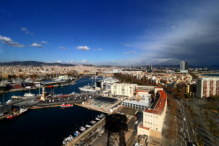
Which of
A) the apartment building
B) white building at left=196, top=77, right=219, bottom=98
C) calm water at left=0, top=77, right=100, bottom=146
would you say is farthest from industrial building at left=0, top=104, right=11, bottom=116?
white building at left=196, top=77, right=219, bottom=98

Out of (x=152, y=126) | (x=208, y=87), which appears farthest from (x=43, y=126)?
(x=208, y=87)

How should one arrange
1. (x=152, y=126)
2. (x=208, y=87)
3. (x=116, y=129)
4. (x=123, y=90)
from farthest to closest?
(x=123, y=90) < (x=208, y=87) < (x=116, y=129) < (x=152, y=126)

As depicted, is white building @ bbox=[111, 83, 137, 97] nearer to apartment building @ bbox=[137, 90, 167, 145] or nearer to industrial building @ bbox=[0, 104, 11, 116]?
apartment building @ bbox=[137, 90, 167, 145]

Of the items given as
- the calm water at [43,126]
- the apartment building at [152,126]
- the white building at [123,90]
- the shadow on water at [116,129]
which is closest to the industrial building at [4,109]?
the calm water at [43,126]

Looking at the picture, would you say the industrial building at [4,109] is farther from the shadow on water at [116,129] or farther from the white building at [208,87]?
the white building at [208,87]

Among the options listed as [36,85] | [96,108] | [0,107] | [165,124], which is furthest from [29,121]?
[36,85]

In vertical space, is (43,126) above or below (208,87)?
below

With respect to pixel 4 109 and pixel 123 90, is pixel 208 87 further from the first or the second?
pixel 4 109
